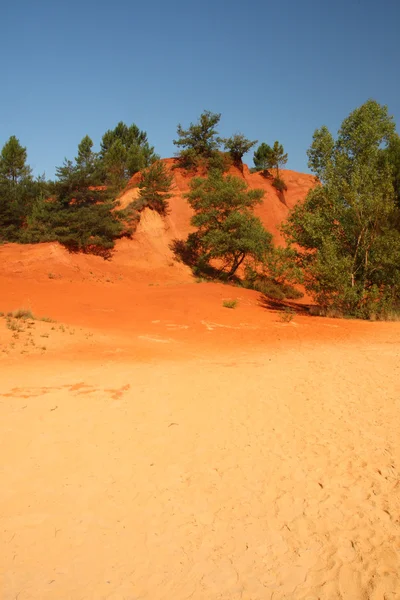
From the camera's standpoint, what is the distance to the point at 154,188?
29.0m

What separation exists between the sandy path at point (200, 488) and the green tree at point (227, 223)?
17243 mm

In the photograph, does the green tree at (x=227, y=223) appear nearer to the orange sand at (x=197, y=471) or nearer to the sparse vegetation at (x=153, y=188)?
the sparse vegetation at (x=153, y=188)

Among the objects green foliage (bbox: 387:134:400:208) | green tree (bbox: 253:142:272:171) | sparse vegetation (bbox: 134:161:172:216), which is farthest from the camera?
green tree (bbox: 253:142:272:171)

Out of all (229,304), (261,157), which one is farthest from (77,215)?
(261,157)

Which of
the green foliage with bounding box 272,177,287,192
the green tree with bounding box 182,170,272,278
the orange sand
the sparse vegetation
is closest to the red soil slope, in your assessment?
the sparse vegetation

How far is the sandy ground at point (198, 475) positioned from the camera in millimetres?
3281

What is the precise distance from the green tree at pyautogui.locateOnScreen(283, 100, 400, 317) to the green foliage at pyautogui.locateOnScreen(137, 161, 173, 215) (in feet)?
45.4

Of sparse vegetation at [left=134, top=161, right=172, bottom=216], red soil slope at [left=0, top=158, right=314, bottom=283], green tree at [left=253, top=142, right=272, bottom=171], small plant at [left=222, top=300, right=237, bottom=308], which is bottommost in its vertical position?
small plant at [left=222, top=300, right=237, bottom=308]

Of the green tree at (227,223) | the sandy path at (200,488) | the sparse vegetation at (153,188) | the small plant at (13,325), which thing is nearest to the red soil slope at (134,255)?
the sparse vegetation at (153,188)

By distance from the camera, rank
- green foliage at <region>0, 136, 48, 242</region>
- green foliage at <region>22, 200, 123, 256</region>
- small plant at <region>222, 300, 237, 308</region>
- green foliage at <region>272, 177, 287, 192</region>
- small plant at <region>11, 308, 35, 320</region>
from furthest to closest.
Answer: green foliage at <region>272, 177, 287, 192</region>, green foliage at <region>0, 136, 48, 242</region>, green foliage at <region>22, 200, 123, 256</region>, small plant at <region>222, 300, 237, 308</region>, small plant at <region>11, 308, 35, 320</region>

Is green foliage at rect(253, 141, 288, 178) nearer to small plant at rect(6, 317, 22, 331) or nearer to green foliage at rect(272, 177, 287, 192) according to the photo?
green foliage at rect(272, 177, 287, 192)

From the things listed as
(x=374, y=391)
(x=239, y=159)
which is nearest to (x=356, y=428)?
(x=374, y=391)

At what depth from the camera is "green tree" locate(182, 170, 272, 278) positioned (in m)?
24.1

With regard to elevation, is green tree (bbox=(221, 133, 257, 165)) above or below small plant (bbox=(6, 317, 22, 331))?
above
